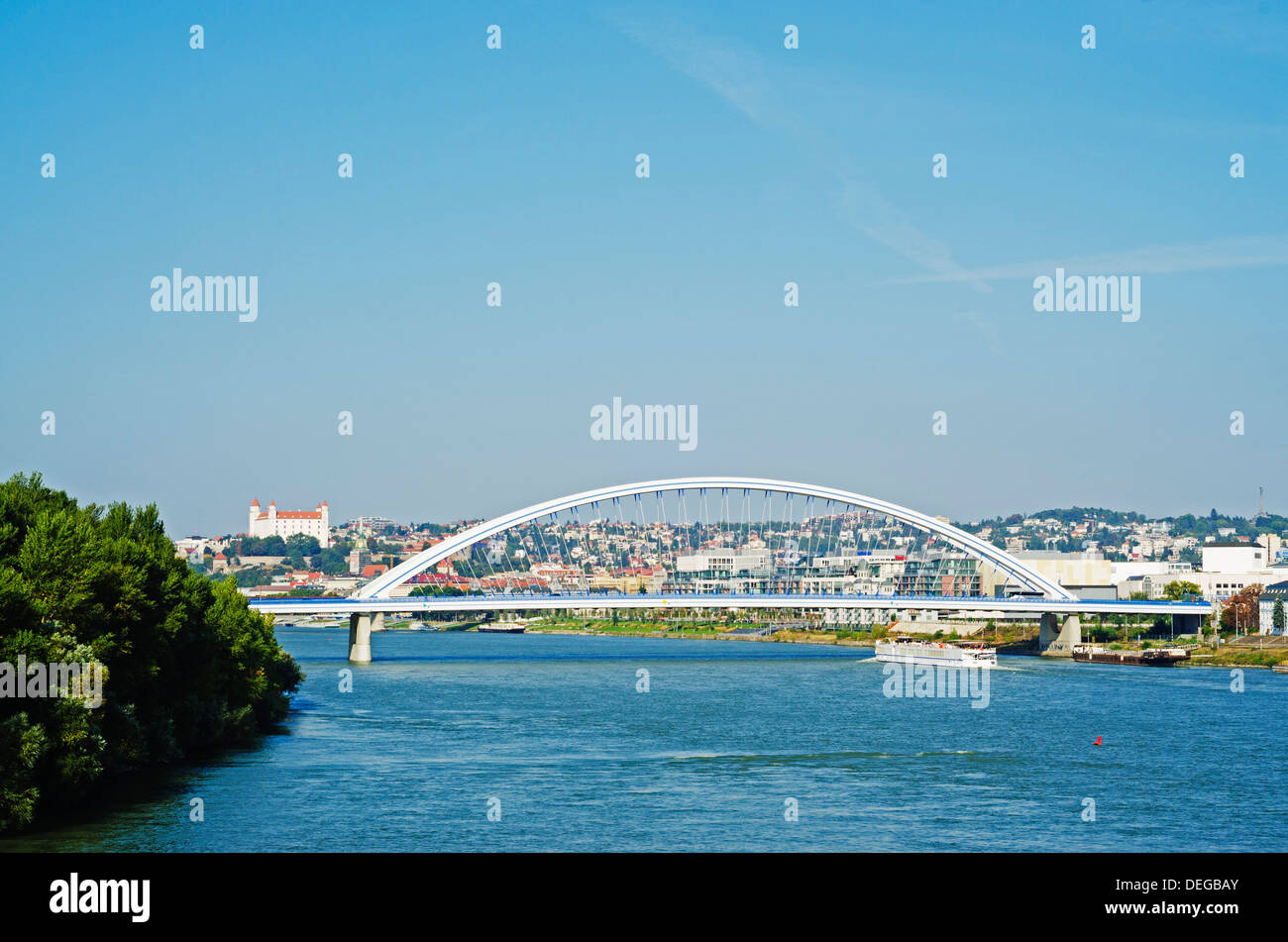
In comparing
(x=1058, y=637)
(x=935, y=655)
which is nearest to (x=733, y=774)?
(x=935, y=655)

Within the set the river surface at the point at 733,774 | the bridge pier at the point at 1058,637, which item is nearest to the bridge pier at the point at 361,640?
the river surface at the point at 733,774

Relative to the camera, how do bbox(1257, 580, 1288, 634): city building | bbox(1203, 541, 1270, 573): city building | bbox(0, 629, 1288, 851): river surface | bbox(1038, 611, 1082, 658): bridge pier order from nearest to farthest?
1. bbox(0, 629, 1288, 851): river surface
2. bbox(1038, 611, 1082, 658): bridge pier
3. bbox(1257, 580, 1288, 634): city building
4. bbox(1203, 541, 1270, 573): city building

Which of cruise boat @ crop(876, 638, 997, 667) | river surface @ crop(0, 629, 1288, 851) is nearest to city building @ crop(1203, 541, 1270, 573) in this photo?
cruise boat @ crop(876, 638, 997, 667)

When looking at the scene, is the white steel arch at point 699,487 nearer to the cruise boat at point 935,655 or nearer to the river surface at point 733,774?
the cruise boat at point 935,655

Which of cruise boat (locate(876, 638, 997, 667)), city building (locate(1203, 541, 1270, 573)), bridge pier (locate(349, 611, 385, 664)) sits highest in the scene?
city building (locate(1203, 541, 1270, 573))

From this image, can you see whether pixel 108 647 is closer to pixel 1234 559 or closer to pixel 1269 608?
pixel 1269 608

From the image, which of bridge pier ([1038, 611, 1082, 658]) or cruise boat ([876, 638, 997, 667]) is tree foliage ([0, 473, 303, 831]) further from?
bridge pier ([1038, 611, 1082, 658])

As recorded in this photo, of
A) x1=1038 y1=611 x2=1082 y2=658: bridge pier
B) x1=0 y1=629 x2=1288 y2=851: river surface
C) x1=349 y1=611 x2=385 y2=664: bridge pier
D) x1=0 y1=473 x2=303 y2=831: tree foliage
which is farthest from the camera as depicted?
x1=1038 y1=611 x2=1082 y2=658: bridge pier
